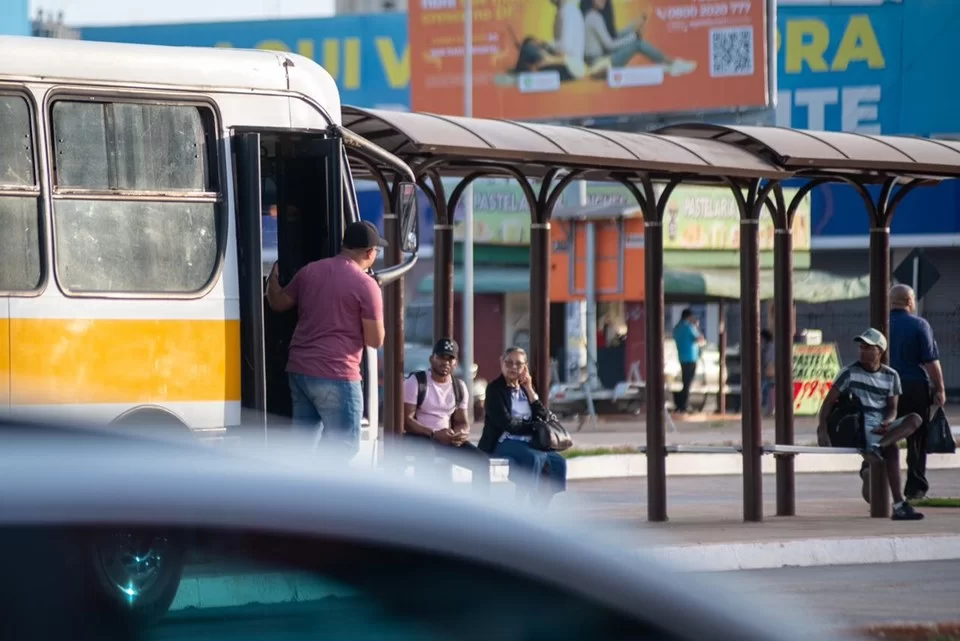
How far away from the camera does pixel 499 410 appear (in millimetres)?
12109

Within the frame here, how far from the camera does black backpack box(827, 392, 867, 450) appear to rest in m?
13.0

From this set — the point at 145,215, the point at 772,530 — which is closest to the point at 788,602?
the point at 772,530

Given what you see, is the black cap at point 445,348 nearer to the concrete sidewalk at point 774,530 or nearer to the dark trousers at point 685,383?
the concrete sidewalk at point 774,530

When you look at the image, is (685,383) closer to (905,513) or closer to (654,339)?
(905,513)

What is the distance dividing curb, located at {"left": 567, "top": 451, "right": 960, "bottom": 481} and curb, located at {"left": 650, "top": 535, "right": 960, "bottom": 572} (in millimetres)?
7369

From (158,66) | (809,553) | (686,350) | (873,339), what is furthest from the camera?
(686,350)

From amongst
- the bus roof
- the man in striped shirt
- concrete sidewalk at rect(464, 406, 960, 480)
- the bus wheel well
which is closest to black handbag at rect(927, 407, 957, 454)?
the man in striped shirt

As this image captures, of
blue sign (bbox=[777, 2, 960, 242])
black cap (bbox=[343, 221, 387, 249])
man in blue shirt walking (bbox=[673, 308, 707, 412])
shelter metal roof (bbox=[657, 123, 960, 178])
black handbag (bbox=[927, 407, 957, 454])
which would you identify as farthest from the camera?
blue sign (bbox=[777, 2, 960, 242])

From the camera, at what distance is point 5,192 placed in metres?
8.32

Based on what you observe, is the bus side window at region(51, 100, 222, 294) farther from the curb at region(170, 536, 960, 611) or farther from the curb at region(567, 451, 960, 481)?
the curb at region(567, 451, 960, 481)

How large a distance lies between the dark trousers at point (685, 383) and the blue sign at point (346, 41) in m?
18.6

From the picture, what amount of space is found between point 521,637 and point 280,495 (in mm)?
319

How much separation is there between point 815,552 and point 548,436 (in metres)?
1.93

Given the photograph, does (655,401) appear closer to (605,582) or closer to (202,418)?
(202,418)
